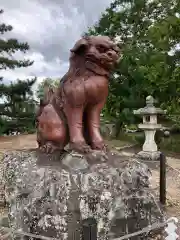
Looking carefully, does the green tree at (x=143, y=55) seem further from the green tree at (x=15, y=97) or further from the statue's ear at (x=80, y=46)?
the statue's ear at (x=80, y=46)

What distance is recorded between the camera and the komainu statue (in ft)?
9.20

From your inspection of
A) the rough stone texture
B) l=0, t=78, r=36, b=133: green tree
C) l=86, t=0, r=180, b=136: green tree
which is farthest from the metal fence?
l=0, t=78, r=36, b=133: green tree

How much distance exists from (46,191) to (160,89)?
292 inches

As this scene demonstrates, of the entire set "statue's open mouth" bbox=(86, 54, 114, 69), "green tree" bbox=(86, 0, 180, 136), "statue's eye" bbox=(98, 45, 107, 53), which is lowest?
"statue's open mouth" bbox=(86, 54, 114, 69)

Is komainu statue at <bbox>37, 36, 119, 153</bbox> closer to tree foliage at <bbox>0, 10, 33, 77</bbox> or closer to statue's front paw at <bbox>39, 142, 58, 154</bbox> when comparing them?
statue's front paw at <bbox>39, 142, 58, 154</bbox>

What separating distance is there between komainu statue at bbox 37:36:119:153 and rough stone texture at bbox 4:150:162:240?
0.17 metres

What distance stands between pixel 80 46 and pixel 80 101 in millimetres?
473

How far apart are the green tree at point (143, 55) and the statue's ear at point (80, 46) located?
529 centimetres

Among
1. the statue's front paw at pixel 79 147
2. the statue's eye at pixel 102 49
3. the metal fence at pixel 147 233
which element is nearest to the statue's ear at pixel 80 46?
the statue's eye at pixel 102 49

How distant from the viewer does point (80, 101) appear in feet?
9.24

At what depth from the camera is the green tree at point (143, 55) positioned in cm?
920

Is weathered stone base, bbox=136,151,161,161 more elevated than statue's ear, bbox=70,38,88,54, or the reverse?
statue's ear, bbox=70,38,88,54

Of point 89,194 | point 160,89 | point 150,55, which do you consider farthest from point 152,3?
point 89,194

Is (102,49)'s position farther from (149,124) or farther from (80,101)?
(149,124)
